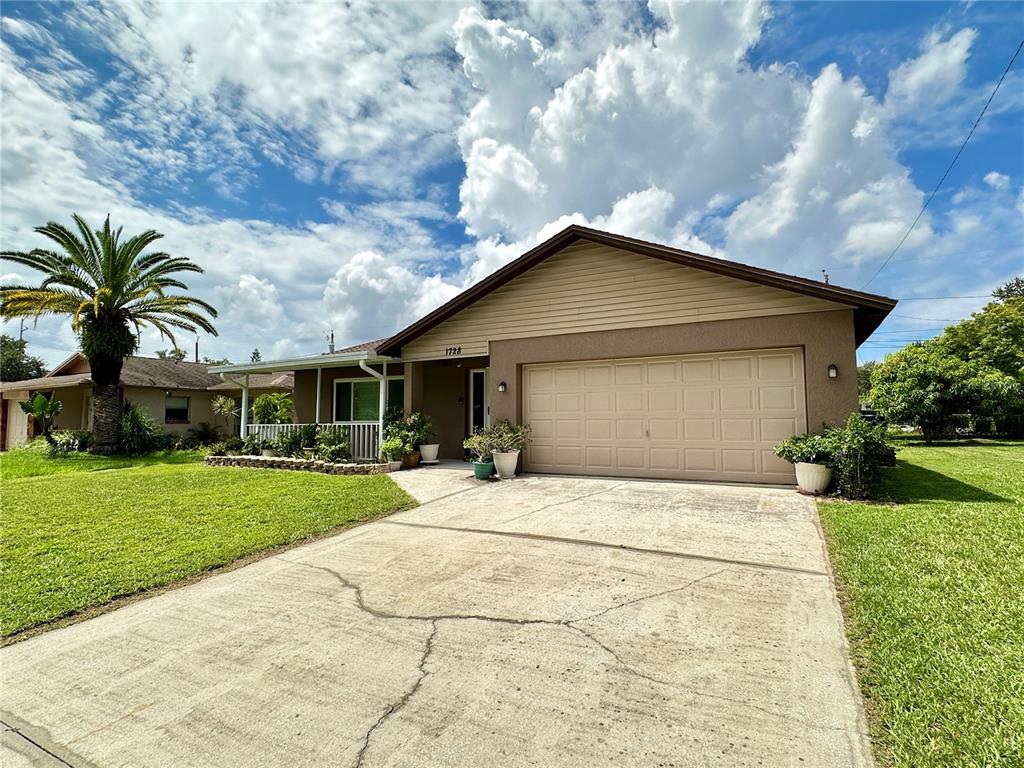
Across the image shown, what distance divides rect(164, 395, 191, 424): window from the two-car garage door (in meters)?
19.8

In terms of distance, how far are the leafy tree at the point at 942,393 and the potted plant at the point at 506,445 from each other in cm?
1777

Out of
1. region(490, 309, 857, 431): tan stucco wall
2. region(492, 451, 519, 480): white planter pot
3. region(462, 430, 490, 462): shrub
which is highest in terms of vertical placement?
region(490, 309, 857, 431): tan stucco wall

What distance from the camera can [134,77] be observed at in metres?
8.82

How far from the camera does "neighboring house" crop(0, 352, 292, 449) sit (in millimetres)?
21031

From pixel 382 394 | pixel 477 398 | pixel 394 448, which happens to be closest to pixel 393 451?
pixel 394 448

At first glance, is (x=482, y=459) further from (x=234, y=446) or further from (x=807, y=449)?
(x=234, y=446)

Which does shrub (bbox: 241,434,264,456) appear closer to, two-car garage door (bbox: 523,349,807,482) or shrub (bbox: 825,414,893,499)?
two-car garage door (bbox: 523,349,807,482)

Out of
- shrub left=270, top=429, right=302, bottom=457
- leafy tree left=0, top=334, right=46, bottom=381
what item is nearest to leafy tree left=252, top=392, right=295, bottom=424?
shrub left=270, top=429, right=302, bottom=457

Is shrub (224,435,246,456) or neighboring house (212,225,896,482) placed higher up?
neighboring house (212,225,896,482)

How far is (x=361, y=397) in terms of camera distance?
14961 mm

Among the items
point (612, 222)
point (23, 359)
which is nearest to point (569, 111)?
point (612, 222)

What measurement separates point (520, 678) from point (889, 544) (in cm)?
430

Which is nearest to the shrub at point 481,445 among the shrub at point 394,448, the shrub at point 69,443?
the shrub at point 394,448

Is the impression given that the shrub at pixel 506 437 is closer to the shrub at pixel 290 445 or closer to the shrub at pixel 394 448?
the shrub at pixel 394 448
